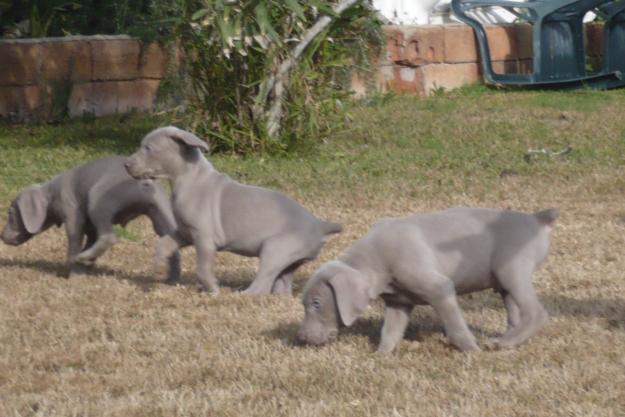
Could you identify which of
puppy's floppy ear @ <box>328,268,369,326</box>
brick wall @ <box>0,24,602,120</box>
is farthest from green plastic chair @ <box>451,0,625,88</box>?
puppy's floppy ear @ <box>328,268,369,326</box>

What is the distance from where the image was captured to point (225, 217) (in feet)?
21.9

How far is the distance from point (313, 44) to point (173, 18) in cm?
116

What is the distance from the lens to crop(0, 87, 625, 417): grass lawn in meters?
4.84

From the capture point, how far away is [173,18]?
430 inches

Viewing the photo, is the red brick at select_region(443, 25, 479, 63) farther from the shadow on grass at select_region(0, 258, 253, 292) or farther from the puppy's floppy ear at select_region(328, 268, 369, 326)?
the puppy's floppy ear at select_region(328, 268, 369, 326)

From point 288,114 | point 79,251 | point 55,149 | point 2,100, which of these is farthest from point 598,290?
point 2,100

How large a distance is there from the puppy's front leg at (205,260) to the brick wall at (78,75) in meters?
7.15

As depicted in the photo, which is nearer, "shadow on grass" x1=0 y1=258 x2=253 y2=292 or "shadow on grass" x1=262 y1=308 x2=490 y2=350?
"shadow on grass" x1=262 y1=308 x2=490 y2=350

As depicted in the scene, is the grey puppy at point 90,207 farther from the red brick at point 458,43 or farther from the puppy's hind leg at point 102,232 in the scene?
the red brick at point 458,43

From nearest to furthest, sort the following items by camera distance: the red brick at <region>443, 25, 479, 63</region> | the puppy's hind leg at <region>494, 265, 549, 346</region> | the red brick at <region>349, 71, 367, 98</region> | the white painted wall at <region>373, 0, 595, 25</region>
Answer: the puppy's hind leg at <region>494, 265, 549, 346</region>
the red brick at <region>349, 71, 367, 98</region>
the red brick at <region>443, 25, 479, 63</region>
the white painted wall at <region>373, 0, 595, 25</region>

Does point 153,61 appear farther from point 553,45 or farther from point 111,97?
point 553,45

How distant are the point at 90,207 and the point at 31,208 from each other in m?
0.38

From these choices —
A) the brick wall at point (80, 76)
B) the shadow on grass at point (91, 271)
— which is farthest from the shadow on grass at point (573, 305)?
the brick wall at point (80, 76)

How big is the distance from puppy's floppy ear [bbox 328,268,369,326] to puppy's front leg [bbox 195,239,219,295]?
4.50 ft
